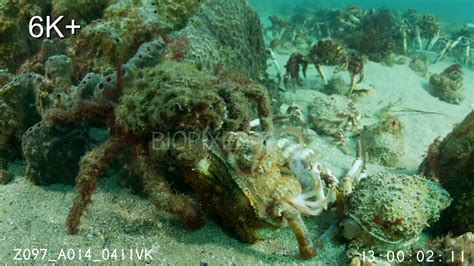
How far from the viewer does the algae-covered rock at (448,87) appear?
9133 millimetres

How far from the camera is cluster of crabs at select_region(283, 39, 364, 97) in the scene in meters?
8.13

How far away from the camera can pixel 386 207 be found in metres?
3.53

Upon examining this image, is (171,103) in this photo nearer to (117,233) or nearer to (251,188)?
(251,188)

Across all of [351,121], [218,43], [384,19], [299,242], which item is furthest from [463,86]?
[299,242]

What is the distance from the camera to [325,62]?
9.23 m

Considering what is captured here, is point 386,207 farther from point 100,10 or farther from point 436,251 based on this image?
point 100,10

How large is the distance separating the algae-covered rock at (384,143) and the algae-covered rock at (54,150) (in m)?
4.16

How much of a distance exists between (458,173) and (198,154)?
3.08 meters

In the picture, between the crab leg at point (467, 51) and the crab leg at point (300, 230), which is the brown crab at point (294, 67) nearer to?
the crab leg at point (300, 230)

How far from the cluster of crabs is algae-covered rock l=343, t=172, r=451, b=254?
459 centimetres

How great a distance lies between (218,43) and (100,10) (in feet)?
6.55

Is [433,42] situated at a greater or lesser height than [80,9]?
lesser

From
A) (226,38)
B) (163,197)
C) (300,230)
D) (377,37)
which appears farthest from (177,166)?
(377,37)

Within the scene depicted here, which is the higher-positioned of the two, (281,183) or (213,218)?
(281,183)
